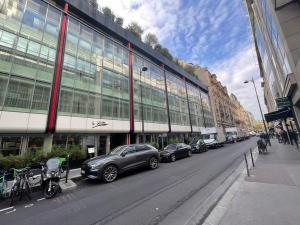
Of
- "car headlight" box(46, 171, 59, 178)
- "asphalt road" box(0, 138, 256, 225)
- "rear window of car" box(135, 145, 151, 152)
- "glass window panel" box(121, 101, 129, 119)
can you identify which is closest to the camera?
"asphalt road" box(0, 138, 256, 225)

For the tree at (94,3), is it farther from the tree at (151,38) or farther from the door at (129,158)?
the door at (129,158)

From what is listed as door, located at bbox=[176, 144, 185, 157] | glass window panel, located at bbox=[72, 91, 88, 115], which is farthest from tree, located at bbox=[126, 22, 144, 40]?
door, located at bbox=[176, 144, 185, 157]

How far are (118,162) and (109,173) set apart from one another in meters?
0.76

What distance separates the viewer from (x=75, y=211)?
5008 millimetres

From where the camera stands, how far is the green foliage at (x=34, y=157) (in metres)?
A: 10.2

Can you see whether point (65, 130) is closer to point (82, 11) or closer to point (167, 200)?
point (167, 200)

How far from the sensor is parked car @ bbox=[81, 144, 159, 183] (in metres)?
8.24

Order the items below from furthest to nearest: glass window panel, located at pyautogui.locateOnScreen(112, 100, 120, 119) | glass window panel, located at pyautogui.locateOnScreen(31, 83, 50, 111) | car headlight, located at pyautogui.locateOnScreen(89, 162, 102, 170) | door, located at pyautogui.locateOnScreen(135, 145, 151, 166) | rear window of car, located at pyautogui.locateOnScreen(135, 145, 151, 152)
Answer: glass window panel, located at pyautogui.locateOnScreen(112, 100, 120, 119) → glass window panel, located at pyautogui.locateOnScreen(31, 83, 50, 111) → rear window of car, located at pyautogui.locateOnScreen(135, 145, 151, 152) → door, located at pyautogui.locateOnScreen(135, 145, 151, 166) → car headlight, located at pyautogui.locateOnScreen(89, 162, 102, 170)

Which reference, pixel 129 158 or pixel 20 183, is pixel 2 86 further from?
pixel 129 158

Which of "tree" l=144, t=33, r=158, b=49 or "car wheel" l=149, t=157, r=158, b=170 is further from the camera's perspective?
"tree" l=144, t=33, r=158, b=49

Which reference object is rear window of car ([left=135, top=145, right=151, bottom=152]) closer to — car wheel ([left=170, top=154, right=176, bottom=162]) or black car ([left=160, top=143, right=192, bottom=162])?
black car ([left=160, top=143, right=192, bottom=162])

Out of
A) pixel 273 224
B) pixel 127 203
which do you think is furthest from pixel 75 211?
pixel 273 224

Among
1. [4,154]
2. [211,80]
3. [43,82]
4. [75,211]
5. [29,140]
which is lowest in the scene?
[75,211]

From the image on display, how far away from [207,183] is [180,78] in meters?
34.2
